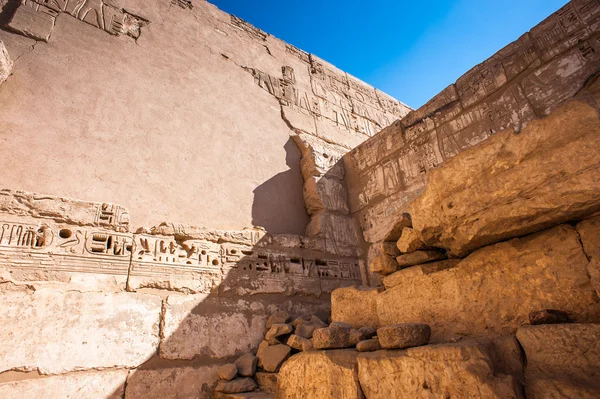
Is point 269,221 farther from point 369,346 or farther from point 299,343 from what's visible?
point 369,346

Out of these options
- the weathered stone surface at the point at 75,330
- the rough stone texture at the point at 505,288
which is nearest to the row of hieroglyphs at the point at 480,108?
the rough stone texture at the point at 505,288

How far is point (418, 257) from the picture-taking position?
2.07 m

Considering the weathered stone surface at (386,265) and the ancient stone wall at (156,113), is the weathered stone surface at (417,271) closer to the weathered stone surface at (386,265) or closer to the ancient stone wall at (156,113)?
the weathered stone surface at (386,265)

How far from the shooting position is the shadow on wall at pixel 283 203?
3.90 m

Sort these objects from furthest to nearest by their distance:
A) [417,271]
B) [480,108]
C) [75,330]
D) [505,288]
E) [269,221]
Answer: [269,221]
[480,108]
[75,330]
[417,271]
[505,288]

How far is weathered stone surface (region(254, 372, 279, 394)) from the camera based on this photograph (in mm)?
2441

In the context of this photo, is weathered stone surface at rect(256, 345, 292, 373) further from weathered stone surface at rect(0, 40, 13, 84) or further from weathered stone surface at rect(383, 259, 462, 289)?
weathered stone surface at rect(0, 40, 13, 84)

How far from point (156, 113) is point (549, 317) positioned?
369 cm

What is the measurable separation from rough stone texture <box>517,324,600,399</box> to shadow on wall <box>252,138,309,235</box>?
9.13ft

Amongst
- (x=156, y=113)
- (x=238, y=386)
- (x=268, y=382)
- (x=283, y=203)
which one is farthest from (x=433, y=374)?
(x=156, y=113)

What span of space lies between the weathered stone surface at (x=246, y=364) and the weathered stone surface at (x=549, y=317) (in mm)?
2019

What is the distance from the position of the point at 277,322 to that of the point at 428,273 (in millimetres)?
1599

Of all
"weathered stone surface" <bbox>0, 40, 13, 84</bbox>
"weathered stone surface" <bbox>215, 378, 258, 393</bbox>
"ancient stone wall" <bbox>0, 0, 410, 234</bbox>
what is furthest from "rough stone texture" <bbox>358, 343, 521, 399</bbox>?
"weathered stone surface" <bbox>0, 40, 13, 84</bbox>

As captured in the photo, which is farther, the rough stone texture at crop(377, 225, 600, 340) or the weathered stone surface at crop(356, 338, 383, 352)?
the weathered stone surface at crop(356, 338, 383, 352)
